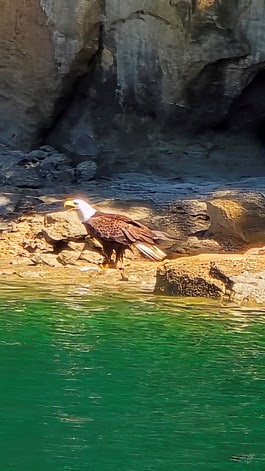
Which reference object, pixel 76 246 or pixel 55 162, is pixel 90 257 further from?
pixel 55 162

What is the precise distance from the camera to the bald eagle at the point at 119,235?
9508 millimetres

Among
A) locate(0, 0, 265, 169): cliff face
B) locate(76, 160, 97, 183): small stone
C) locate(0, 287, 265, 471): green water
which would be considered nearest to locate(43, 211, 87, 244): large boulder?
locate(0, 287, 265, 471): green water

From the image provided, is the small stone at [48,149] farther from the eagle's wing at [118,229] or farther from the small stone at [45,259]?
the eagle's wing at [118,229]

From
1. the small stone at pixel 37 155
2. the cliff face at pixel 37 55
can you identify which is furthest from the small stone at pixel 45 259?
the cliff face at pixel 37 55

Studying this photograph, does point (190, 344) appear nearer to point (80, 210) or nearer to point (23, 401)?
point (23, 401)

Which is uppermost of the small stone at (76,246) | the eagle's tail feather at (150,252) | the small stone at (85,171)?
the small stone at (85,171)

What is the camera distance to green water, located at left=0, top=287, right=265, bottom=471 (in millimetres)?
4270

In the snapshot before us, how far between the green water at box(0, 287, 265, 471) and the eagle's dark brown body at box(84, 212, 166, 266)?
5.80 ft

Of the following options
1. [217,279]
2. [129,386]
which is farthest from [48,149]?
[129,386]

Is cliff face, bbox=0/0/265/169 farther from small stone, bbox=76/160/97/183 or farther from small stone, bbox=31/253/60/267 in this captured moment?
small stone, bbox=31/253/60/267

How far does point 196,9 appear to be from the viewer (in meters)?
12.9

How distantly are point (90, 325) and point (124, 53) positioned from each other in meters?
7.61

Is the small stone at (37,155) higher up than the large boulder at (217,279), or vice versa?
the small stone at (37,155)

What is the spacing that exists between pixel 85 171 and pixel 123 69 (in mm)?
1806
